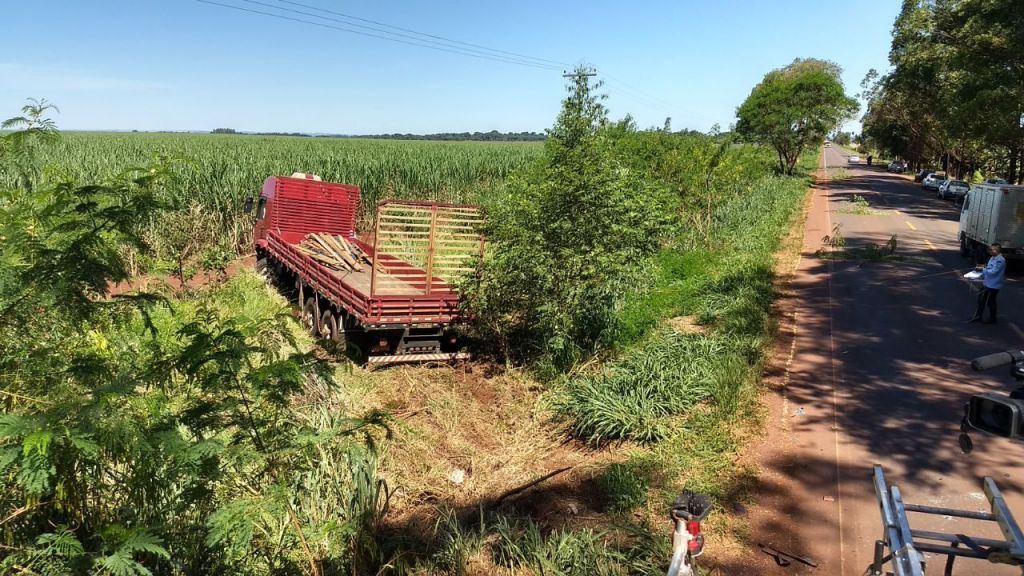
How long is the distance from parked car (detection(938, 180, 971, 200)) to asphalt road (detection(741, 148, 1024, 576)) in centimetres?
2356

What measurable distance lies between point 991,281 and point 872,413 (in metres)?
5.40

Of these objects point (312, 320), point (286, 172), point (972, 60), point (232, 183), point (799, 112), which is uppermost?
point (799, 112)

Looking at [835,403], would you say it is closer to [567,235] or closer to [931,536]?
[567,235]

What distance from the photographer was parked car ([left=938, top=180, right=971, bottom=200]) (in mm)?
36156

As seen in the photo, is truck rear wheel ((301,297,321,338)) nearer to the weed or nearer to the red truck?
the red truck

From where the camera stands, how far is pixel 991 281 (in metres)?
11.7

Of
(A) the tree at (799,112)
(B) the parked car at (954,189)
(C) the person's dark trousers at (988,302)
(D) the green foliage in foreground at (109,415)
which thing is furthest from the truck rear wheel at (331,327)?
(A) the tree at (799,112)

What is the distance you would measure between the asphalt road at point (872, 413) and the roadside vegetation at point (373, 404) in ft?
1.69

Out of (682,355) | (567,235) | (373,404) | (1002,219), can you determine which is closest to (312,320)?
(373,404)

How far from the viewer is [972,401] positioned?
272cm

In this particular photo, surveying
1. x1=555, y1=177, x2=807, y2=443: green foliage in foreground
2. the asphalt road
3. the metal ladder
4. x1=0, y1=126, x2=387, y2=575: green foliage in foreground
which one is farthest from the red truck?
the metal ladder

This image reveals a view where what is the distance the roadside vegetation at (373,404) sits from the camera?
3.40m

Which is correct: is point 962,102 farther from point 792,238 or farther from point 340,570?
point 340,570

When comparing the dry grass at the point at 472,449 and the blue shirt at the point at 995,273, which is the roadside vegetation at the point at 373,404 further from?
the blue shirt at the point at 995,273
